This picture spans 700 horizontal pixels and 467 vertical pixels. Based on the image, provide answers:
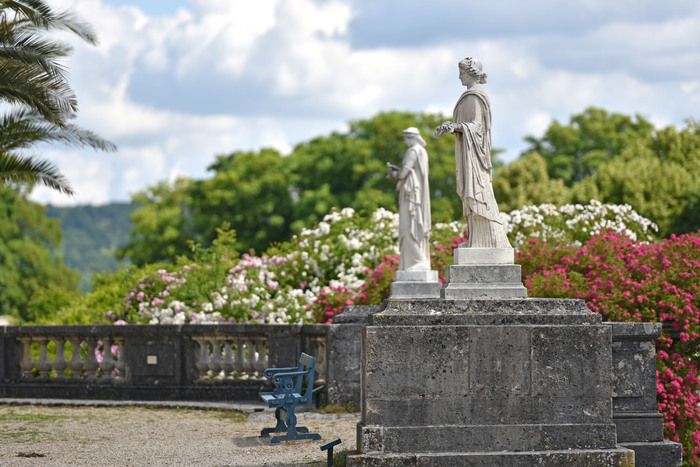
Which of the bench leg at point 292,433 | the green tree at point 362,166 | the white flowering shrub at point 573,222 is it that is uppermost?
the green tree at point 362,166

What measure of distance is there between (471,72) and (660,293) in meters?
4.69

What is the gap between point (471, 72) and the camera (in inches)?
410

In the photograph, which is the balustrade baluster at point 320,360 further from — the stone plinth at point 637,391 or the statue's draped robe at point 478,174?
the statue's draped robe at point 478,174

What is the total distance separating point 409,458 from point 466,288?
1.50 meters

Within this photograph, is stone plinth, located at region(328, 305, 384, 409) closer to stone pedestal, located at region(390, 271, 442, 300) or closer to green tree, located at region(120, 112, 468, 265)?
stone pedestal, located at region(390, 271, 442, 300)

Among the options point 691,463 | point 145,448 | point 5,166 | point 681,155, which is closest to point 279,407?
point 145,448

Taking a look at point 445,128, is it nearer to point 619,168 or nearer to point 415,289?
point 415,289

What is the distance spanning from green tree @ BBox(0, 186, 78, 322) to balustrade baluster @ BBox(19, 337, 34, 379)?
30169 millimetres

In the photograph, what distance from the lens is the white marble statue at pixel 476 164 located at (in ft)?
33.8

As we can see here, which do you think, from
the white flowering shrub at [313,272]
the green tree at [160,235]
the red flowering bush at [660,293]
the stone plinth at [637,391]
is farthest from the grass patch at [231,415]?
the green tree at [160,235]

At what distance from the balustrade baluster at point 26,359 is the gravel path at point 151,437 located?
1.28 metres

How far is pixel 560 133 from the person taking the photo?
50.3 meters

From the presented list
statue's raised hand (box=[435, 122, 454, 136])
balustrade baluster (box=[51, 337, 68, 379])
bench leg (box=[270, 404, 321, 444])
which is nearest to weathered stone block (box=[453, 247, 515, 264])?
statue's raised hand (box=[435, 122, 454, 136])

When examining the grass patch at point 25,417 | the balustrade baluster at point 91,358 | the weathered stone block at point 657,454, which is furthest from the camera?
the balustrade baluster at point 91,358
